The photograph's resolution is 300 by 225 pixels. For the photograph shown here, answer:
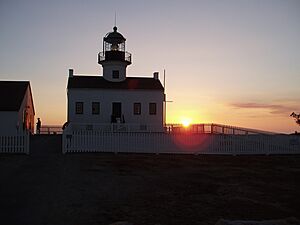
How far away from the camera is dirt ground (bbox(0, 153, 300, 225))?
738cm

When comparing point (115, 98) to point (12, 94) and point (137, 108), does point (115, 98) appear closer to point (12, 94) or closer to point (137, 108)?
point (137, 108)

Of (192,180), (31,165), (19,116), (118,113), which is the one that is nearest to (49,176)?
(31,165)

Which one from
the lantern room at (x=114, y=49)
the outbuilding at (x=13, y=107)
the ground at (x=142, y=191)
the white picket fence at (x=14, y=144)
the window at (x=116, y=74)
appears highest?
the lantern room at (x=114, y=49)

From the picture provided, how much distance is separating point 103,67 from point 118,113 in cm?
543

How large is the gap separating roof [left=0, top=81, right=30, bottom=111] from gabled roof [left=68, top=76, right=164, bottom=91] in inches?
152

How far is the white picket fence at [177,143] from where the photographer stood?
773 inches

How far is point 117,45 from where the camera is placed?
34.7 meters

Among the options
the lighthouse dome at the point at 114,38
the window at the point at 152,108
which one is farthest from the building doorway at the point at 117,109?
the lighthouse dome at the point at 114,38

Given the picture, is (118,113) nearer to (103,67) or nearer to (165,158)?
(103,67)

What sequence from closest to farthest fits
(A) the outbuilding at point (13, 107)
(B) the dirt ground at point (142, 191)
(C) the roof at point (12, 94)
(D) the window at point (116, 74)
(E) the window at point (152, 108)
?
(B) the dirt ground at point (142, 191) < (A) the outbuilding at point (13, 107) < (C) the roof at point (12, 94) < (E) the window at point (152, 108) < (D) the window at point (116, 74)

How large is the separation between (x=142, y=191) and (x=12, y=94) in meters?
21.0

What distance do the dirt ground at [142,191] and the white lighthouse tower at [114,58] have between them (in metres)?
18.0

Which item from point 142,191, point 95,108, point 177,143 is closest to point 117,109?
point 95,108

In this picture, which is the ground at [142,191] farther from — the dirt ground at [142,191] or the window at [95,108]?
the window at [95,108]
